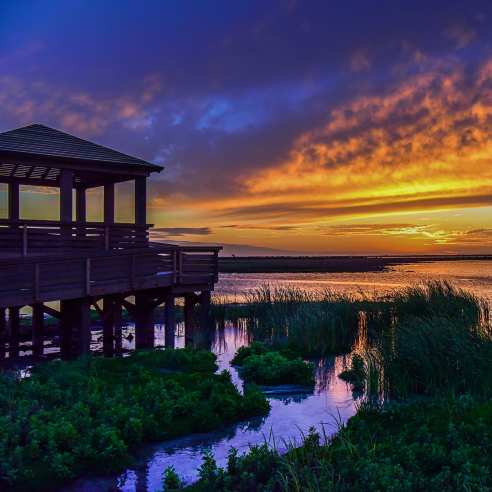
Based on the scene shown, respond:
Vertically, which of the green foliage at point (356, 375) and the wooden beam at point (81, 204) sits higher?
the wooden beam at point (81, 204)

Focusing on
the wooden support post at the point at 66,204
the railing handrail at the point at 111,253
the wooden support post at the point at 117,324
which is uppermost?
the wooden support post at the point at 66,204

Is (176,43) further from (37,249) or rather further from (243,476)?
(243,476)

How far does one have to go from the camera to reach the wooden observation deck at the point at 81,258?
13.9 meters

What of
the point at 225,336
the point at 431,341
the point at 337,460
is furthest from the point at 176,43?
the point at 337,460

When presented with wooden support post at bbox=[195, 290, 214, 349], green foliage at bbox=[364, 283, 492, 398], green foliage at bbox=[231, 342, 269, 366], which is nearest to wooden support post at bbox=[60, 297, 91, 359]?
wooden support post at bbox=[195, 290, 214, 349]

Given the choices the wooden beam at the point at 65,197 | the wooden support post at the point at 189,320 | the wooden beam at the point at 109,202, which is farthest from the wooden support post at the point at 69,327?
the wooden beam at the point at 109,202

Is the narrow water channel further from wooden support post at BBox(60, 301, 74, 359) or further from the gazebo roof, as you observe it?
the gazebo roof

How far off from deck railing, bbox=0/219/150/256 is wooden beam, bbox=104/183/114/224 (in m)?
→ 1.69

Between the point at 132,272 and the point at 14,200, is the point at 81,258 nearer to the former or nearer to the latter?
the point at 132,272

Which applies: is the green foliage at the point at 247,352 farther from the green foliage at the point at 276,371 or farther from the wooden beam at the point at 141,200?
the wooden beam at the point at 141,200

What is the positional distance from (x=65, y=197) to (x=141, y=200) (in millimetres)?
2586

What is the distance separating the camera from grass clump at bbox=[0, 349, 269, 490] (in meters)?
6.46

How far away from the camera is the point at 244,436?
26.2ft

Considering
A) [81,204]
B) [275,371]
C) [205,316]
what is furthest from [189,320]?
[275,371]
